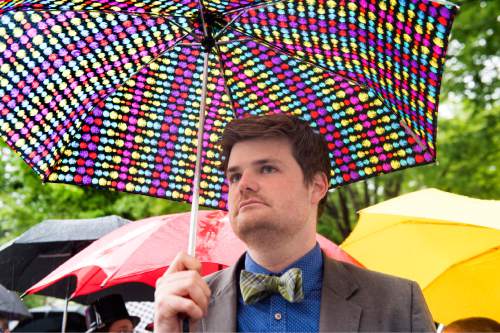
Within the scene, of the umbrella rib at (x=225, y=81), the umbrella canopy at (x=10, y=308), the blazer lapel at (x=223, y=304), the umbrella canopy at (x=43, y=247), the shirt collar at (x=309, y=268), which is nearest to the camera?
the blazer lapel at (x=223, y=304)

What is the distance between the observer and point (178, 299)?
192 centimetres

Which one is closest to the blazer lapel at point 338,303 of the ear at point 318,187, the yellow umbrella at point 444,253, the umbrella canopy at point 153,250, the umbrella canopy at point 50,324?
the ear at point 318,187

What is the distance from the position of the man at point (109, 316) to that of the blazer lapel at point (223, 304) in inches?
156

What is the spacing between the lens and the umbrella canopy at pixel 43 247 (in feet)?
22.3

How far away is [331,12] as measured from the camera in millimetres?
2727

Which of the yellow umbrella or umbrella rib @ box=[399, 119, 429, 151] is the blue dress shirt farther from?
the yellow umbrella

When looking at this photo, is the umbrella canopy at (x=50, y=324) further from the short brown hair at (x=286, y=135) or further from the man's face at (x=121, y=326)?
the short brown hair at (x=286, y=135)

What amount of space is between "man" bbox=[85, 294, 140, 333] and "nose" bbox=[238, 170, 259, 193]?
4252 mm

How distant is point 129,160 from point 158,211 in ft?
36.9

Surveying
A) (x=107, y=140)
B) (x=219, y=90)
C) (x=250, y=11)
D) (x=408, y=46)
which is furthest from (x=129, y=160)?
(x=408, y=46)

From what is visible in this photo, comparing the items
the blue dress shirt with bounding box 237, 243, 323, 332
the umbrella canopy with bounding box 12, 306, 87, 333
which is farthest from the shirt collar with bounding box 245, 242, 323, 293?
the umbrella canopy with bounding box 12, 306, 87, 333

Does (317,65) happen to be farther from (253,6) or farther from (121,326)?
(121,326)

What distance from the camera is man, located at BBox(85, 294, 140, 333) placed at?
20.0 feet

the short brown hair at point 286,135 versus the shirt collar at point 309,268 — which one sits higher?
the short brown hair at point 286,135
